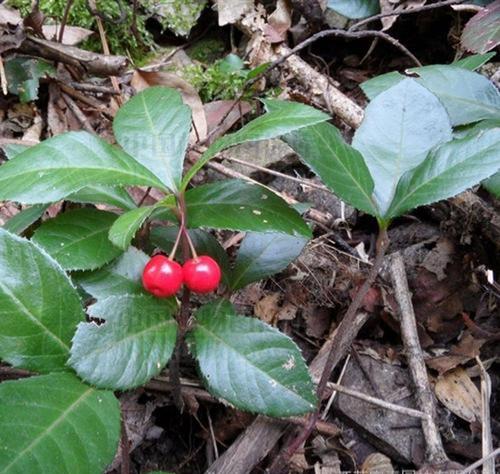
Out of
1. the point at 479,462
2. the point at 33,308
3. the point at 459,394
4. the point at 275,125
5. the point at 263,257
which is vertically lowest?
the point at 459,394

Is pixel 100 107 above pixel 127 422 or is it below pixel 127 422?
above

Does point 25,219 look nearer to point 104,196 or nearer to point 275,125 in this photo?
point 104,196

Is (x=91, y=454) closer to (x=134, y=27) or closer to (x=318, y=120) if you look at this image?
(x=318, y=120)

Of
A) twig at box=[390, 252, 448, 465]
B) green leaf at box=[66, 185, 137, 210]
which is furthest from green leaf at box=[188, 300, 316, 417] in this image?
twig at box=[390, 252, 448, 465]

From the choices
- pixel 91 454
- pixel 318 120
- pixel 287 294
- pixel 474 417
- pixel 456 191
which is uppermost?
pixel 318 120

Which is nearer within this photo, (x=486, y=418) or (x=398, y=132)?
(x=398, y=132)

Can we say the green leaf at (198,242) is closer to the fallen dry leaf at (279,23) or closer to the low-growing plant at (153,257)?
the low-growing plant at (153,257)

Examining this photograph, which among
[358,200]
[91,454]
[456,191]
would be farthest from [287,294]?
[91,454]

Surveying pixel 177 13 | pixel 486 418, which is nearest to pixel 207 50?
pixel 177 13
